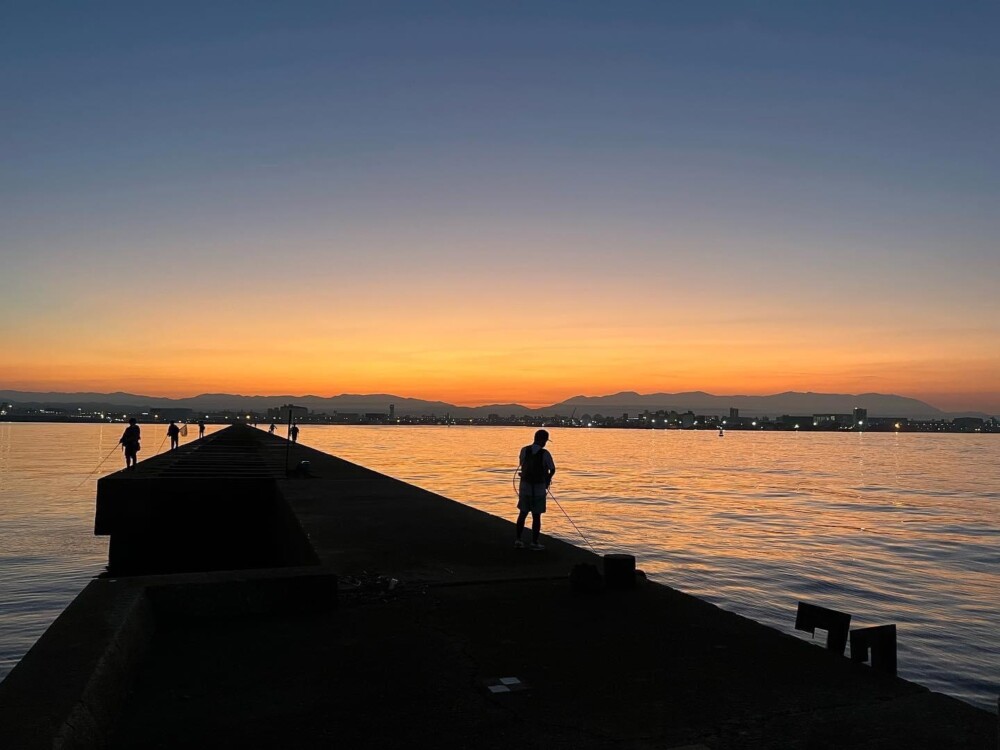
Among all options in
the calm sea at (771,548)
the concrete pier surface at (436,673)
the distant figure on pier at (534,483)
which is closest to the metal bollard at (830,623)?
the concrete pier surface at (436,673)

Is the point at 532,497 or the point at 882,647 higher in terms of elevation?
the point at 532,497

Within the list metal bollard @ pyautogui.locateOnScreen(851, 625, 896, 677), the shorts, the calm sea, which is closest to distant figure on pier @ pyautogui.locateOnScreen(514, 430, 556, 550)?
the shorts

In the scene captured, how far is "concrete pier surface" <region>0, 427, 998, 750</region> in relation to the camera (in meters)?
4.57

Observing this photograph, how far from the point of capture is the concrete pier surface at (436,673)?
4.57 meters

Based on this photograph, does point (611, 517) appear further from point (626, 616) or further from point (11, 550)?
point (626, 616)

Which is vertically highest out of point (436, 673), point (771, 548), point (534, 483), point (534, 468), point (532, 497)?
point (534, 468)

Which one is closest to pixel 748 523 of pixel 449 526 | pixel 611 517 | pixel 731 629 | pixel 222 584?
pixel 611 517

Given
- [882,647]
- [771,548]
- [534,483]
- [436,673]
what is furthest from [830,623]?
[771,548]

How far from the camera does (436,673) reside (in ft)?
18.5

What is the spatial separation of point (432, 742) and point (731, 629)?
360 cm

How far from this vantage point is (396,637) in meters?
6.48

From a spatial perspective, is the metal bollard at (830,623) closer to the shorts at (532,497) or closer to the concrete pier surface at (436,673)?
the concrete pier surface at (436,673)

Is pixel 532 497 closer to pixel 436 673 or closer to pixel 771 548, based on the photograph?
pixel 436 673

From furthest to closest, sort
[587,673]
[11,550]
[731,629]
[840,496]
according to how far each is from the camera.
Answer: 1. [840,496]
2. [11,550]
3. [731,629]
4. [587,673]
